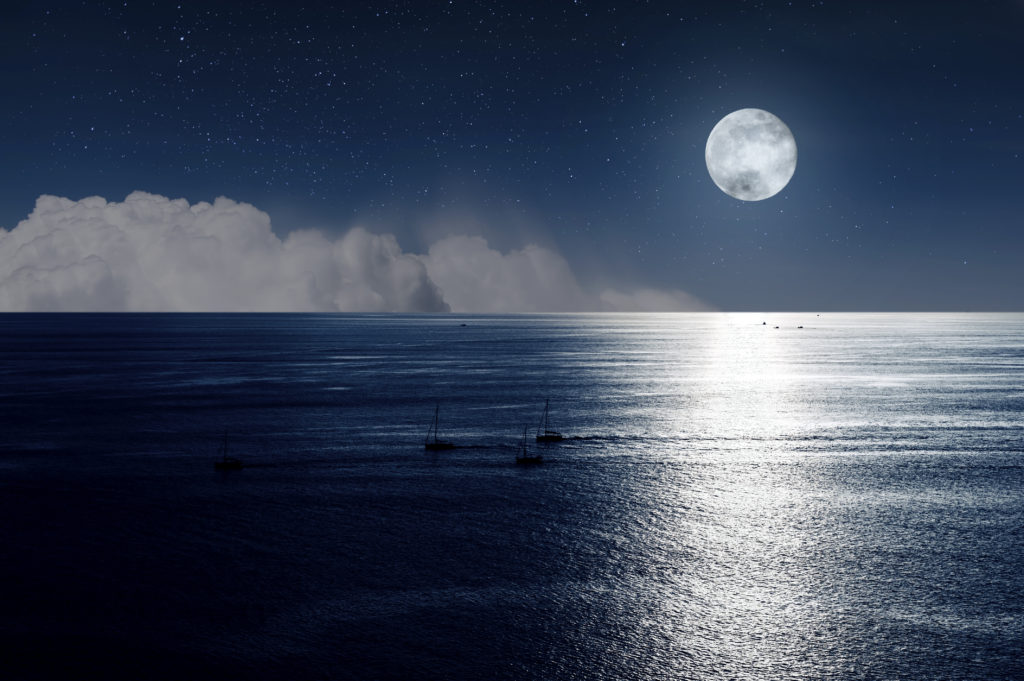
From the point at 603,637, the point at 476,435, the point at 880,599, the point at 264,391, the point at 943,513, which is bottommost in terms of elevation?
the point at 603,637

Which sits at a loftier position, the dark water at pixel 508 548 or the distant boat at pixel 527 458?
the distant boat at pixel 527 458

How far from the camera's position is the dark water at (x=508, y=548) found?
32.2 metres

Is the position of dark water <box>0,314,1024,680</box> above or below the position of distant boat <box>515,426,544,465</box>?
below

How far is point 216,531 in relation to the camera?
48531 millimetres

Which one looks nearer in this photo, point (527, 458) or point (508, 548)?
point (508, 548)

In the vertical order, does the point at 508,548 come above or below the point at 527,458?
below

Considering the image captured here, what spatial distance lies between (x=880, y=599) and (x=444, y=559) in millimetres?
22743

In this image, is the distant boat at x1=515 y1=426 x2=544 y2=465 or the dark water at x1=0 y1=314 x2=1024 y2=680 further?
the distant boat at x1=515 y1=426 x2=544 y2=465

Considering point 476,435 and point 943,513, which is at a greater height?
point 476,435

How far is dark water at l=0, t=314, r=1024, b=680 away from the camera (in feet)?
106

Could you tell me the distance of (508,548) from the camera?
4553 centimetres

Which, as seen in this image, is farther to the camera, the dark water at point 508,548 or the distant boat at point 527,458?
the distant boat at point 527,458

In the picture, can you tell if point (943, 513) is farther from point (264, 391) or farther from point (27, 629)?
point (264, 391)

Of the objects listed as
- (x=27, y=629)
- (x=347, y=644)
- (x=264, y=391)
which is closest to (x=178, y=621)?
(x=27, y=629)
